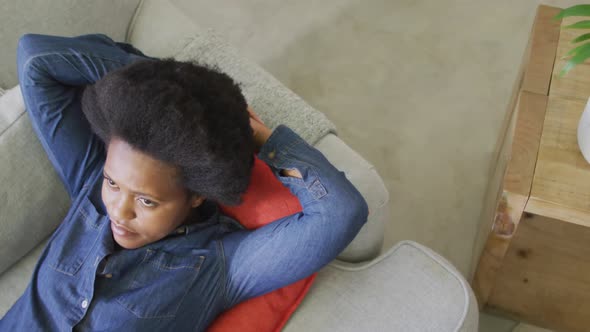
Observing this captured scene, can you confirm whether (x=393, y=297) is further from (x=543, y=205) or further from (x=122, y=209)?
(x=122, y=209)

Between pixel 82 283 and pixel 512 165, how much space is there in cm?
81

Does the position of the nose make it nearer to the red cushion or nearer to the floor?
the red cushion

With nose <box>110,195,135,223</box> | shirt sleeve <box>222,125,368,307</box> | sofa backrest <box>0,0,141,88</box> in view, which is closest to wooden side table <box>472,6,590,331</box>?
shirt sleeve <box>222,125,368,307</box>

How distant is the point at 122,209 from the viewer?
0.95 metres

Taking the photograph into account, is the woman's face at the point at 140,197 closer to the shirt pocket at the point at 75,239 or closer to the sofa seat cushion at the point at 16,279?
the shirt pocket at the point at 75,239

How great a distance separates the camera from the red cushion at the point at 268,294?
1.08m

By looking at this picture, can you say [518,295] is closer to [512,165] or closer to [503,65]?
[512,165]

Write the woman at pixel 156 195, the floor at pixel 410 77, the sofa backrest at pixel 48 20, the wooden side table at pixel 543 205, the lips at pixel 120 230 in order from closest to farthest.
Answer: the woman at pixel 156 195, the lips at pixel 120 230, the wooden side table at pixel 543 205, the sofa backrest at pixel 48 20, the floor at pixel 410 77

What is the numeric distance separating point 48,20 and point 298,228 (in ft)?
2.35

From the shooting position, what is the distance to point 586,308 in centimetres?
142

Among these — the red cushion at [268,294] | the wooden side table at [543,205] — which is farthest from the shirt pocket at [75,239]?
the wooden side table at [543,205]

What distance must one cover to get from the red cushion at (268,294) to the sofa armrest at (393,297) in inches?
1.2

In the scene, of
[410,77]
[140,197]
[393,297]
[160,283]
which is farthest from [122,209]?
[410,77]

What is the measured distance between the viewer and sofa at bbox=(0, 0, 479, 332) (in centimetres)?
108
